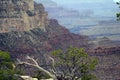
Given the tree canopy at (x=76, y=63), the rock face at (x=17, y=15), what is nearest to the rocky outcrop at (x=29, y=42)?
the rock face at (x=17, y=15)

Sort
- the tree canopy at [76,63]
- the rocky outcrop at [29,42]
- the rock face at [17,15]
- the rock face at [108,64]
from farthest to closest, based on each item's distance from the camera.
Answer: the rock face at [17,15] < the rocky outcrop at [29,42] < the rock face at [108,64] < the tree canopy at [76,63]

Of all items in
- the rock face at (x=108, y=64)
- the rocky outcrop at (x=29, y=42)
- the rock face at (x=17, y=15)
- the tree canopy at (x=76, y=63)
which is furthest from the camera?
the rock face at (x=17, y=15)

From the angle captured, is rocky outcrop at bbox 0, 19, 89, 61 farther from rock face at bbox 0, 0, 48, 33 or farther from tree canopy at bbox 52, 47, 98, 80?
tree canopy at bbox 52, 47, 98, 80

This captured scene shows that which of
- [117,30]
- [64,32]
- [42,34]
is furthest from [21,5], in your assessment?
[117,30]

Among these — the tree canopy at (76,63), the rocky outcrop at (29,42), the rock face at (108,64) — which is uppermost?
the tree canopy at (76,63)

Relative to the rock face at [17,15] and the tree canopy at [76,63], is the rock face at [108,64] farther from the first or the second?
the tree canopy at [76,63]

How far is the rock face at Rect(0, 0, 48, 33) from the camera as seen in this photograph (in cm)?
9119

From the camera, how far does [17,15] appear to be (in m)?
93.7

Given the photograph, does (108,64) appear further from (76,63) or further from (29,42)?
(76,63)

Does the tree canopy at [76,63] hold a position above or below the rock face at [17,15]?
above

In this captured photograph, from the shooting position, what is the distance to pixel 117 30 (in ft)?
627

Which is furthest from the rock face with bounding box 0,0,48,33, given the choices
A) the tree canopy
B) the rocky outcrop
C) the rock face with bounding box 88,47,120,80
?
the tree canopy

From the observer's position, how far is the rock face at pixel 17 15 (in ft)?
299

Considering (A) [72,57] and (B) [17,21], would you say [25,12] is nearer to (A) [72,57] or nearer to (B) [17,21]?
(B) [17,21]
